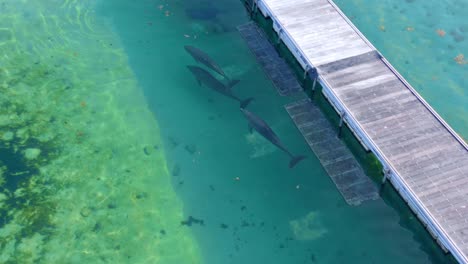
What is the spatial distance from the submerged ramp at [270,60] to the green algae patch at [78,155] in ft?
22.0

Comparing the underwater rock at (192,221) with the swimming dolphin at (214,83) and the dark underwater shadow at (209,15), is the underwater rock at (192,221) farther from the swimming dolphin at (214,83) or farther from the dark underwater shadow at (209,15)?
the dark underwater shadow at (209,15)

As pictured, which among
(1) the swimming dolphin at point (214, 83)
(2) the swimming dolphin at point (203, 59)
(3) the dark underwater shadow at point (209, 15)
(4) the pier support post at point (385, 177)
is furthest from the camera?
(3) the dark underwater shadow at point (209, 15)

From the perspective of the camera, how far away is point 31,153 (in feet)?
69.5

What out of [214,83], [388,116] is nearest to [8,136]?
[214,83]

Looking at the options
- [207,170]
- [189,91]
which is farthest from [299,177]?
[189,91]

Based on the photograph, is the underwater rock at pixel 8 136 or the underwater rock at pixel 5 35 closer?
the underwater rock at pixel 8 136

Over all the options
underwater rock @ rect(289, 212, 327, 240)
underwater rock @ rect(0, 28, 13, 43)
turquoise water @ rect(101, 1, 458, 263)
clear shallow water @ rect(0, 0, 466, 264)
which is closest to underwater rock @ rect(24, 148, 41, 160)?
clear shallow water @ rect(0, 0, 466, 264)

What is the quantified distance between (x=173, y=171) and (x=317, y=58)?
8431 mm

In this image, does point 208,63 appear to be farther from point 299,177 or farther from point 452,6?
point 452,6

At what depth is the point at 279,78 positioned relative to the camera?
24016mm

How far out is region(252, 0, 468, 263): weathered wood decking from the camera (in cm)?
1633

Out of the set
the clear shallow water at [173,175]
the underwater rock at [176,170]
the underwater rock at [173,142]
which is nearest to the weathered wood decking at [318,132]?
the clear shallow water at [173,175]

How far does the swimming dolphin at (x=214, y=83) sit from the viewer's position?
22866 millimetres

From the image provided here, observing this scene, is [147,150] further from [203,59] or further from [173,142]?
[203,59]
